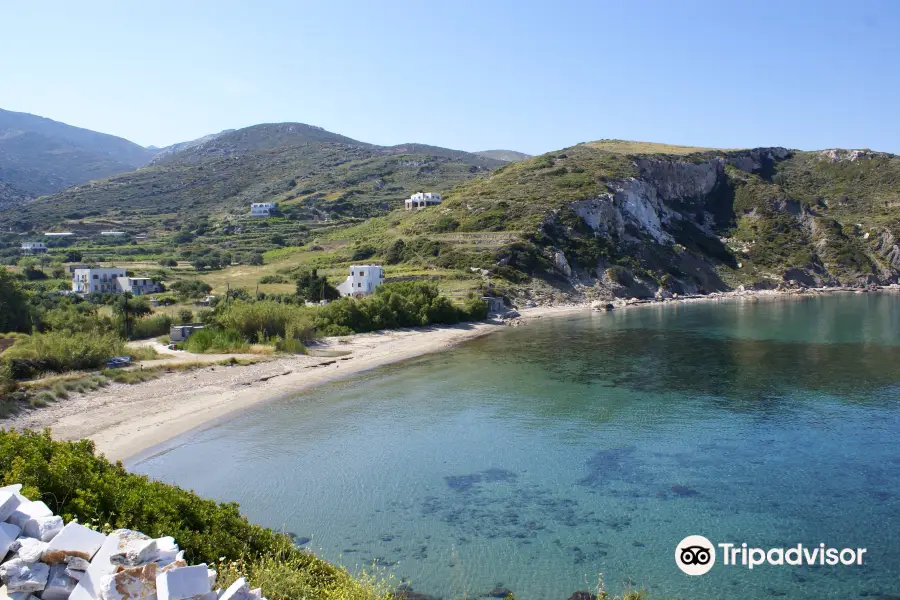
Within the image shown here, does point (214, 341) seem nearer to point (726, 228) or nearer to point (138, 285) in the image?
point (138, 285)

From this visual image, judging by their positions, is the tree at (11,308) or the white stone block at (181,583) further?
the tree at (11,308)

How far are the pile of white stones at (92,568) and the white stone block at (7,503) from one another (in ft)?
0.05

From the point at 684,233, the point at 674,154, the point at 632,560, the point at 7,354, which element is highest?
the point at 674,154

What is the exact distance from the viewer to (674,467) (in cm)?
2336

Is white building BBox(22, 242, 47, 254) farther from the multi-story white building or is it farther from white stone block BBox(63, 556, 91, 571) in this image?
white stone block BBox(63, 556, 91, 571)

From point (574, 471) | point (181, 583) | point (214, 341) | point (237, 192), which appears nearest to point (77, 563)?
point (181, 583)

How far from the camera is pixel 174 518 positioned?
1168 cm

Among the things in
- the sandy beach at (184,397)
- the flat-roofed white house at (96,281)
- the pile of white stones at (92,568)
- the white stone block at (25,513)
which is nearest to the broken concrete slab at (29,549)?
the pile of white stones at (92,568)

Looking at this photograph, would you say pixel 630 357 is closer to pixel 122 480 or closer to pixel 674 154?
pixel 122 480

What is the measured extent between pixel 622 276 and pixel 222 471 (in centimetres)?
8271

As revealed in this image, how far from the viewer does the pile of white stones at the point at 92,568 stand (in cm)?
709

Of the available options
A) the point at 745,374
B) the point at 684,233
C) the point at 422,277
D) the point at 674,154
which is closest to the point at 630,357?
the point at 745,374

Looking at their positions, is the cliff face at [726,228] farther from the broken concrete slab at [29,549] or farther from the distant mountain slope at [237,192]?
the broken concrete slab at [29,549]

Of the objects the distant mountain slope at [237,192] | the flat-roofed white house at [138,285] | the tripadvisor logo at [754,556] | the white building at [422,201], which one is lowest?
the tripadvisor logo at [754,556]
